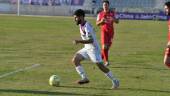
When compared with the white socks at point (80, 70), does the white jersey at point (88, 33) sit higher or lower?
higher

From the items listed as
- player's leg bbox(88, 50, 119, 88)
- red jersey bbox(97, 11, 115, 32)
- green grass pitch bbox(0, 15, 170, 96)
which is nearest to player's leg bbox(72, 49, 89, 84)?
green grass pitch bbox(0, 15, 170, 96)

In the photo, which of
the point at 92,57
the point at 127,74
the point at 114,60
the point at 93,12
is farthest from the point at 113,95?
the point at 93,12

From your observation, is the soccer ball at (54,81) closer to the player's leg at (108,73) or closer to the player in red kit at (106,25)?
the player's leg at (108,73)

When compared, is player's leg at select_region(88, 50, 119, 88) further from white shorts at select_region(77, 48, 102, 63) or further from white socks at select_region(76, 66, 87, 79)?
white socks at select_region(76, 66, 87, 79)

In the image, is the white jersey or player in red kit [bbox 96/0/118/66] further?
player in red kit [bbox 96/0/118/66]

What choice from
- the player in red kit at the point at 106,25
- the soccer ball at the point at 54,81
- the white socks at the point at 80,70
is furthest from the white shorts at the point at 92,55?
the player in red kit at the point at 106,25

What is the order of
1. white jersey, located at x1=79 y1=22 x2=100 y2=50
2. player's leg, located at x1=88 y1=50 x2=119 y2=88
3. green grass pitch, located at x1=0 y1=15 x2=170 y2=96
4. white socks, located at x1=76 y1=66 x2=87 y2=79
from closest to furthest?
green grass pitch, located at x1=0 y1=15 x2=170 y2=96
white jersey, located at x1=79 y1=22 x2=100 y2=50
player's leg, located at x1=88 y1=50 x2=119 y2=88
white socks, located at x1=76 y1=66 x2=87 y2=79

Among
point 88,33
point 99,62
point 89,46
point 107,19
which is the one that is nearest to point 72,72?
point 107,19

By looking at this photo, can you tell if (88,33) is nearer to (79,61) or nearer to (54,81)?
(79,61)

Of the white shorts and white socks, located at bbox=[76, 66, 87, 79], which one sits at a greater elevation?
the white shorts

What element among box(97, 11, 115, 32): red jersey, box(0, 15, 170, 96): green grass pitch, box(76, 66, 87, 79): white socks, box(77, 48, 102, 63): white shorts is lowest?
box(0, 15, 170, 96): green grass pitch

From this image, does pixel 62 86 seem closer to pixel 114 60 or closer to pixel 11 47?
pixel 114 60

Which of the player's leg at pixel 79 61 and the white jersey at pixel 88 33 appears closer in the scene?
the white jersey at pixel 88 33

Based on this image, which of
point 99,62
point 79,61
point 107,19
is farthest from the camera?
point 107,19
